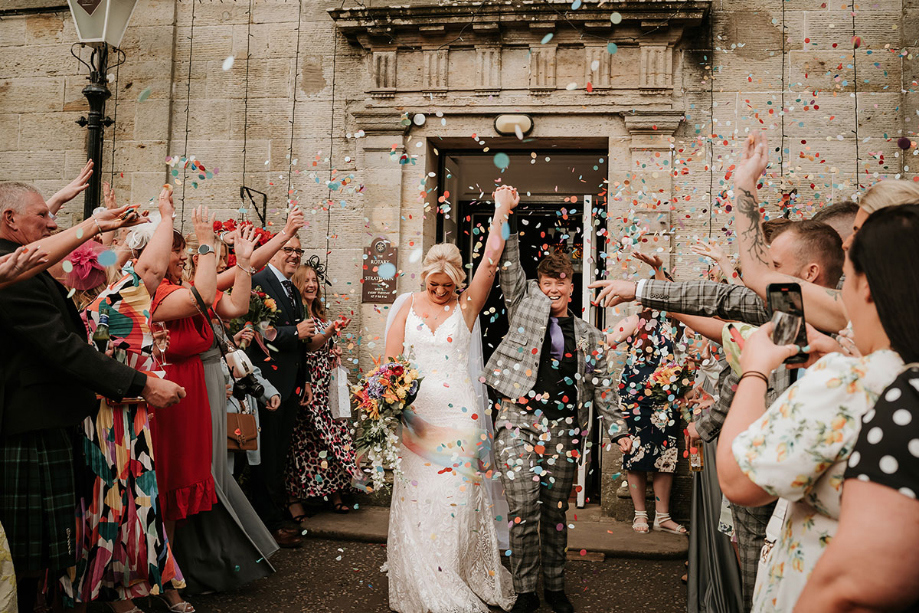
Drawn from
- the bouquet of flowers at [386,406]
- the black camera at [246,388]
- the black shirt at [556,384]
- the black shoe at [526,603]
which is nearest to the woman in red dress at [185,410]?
the black camera at [246,388]

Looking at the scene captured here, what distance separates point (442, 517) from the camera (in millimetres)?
4355

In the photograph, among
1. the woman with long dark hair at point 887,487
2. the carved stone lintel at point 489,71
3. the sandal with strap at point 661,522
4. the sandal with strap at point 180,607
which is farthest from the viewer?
the carved stone lintel at point 489,71

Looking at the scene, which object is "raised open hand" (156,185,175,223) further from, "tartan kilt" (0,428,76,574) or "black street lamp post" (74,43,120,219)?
"black street lamp post" (74,43,120,219)

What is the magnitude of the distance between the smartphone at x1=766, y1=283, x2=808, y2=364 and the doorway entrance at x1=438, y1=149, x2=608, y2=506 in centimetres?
522

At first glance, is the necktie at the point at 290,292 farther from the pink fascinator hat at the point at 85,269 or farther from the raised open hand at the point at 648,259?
the raised open hand at the point at 648,259

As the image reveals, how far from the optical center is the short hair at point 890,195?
205 centimetres

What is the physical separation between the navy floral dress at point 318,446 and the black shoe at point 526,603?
2260 millimetres

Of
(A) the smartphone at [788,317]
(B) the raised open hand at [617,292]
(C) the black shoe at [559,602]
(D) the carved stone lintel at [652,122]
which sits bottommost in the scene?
(C) the black shoe at [559,602]

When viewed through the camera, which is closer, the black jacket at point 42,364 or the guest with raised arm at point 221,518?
the black jacket at point 42,364

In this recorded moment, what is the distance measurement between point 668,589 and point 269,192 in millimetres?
5033

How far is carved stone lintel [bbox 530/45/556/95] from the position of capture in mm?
6598

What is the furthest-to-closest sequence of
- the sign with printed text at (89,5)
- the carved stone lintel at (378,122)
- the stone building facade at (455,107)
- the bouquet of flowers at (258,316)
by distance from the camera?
the carved stone lintel at (378,122) < the stone building facade at (455,107) < the sign with printed text at (89,5) < the bouquet of flowers at (258,316)

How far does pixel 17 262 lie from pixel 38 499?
1104mm

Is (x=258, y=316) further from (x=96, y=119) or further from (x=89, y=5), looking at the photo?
(x=89, y=5)
